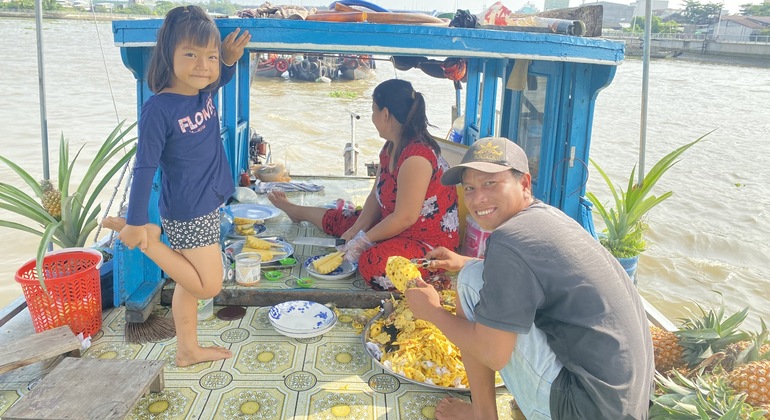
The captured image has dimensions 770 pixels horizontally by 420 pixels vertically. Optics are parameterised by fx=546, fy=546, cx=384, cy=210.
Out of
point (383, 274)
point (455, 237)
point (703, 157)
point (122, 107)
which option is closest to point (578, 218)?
point (455, 237)

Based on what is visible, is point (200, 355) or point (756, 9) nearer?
point (200, 355)

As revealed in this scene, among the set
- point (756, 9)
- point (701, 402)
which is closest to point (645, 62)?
point (701, 402)

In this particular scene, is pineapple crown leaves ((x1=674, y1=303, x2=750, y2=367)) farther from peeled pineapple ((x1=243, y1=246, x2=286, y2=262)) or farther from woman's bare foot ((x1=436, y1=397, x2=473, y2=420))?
peeled pineapple ((x1=243, y1=246, x2=286, y2=262))

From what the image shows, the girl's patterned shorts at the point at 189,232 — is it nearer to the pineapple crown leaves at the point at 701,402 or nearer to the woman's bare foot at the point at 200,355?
the woman's bare foot at the point at 200,355

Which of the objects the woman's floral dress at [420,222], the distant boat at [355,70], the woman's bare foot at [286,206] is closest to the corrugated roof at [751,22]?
the distant boat at [355,70]

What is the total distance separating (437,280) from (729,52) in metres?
48.2

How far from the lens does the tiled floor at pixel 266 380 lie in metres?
2.45

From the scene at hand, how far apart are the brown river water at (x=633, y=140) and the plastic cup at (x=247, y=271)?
1.83 meters

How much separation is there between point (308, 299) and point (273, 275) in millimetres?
401

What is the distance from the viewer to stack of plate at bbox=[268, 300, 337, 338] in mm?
2984

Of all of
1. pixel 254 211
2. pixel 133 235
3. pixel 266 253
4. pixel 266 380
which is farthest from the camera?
pixel 254 211

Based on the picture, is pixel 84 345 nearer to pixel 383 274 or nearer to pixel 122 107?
pixel 383 274

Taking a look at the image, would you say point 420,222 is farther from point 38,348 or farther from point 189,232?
point 38,348

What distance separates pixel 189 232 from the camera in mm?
2539
